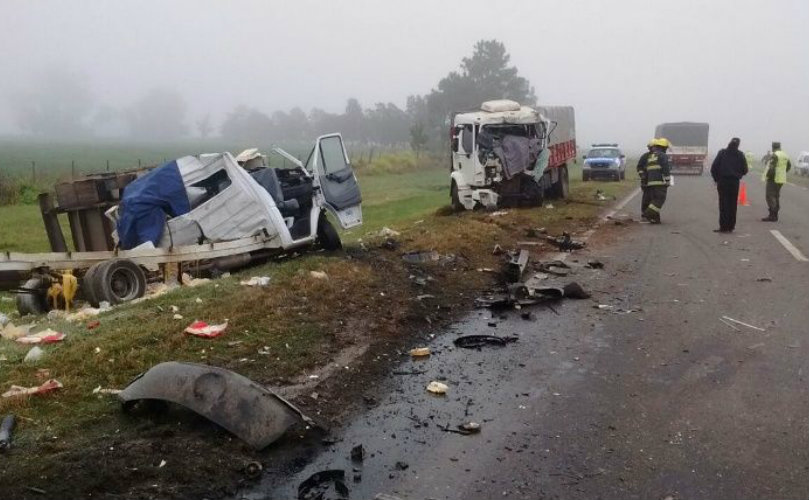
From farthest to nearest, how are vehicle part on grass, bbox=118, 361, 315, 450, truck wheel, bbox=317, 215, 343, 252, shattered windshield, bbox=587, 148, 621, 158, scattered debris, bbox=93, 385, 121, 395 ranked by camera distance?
shattered windshield, bbox=587, 148, 621, 158
truck wheel, bbox=317, 215, 343, 252
scattered debris, bbox=93, 385, 121, 395
vehicle part on grass, bbox=118, 361, 315, 450

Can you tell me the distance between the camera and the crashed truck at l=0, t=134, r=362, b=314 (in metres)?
8.19

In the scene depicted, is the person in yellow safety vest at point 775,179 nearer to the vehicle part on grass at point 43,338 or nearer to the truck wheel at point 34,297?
the truck wheel at point 34,297

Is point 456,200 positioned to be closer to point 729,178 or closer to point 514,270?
point 729,178

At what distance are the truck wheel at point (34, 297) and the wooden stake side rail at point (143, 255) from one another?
0.66ft

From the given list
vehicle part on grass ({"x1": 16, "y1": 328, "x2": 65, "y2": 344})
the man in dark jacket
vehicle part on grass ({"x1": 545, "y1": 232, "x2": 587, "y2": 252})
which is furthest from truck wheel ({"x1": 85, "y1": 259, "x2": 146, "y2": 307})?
the man in dark jacket

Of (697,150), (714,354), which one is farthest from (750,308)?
(697,150)

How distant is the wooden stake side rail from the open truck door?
98 centimetres

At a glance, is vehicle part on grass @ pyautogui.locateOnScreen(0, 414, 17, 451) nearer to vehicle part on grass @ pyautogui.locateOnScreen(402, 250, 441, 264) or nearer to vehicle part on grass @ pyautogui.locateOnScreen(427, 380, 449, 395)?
vehicle part on grass @ pyautogui.locateOnScreen(427, 380, 449, 395)

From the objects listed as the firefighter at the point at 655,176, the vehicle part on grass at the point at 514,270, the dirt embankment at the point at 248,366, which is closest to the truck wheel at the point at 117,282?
the dirt embankment at the point at 248,366

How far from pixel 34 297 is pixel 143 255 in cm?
130

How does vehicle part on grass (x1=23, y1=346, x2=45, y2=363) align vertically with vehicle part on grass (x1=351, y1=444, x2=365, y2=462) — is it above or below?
above

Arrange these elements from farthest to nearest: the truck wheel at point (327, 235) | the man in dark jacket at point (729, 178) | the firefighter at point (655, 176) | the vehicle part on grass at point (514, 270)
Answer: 1. the firefighter at point (655, 176)
2. the man in dark jacket at point (729, 178)
3. the truck wheel at point (327, 235)
4. the vehicle part on grass at point (514, 270)

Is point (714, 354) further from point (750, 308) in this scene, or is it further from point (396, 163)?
point (396, 163)

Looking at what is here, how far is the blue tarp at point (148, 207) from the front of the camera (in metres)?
8.96
